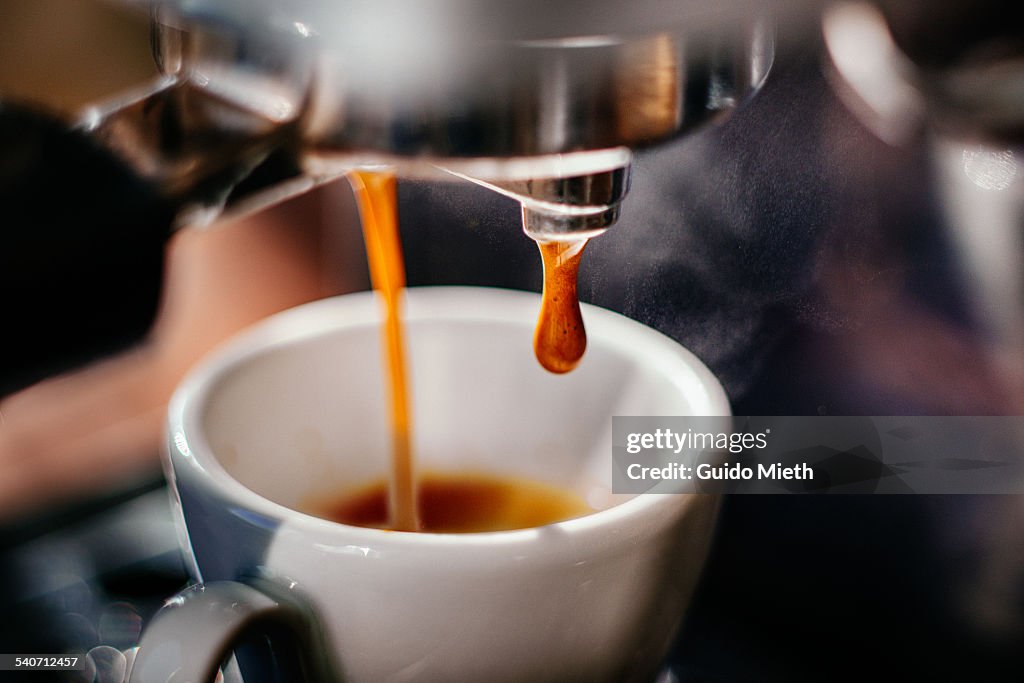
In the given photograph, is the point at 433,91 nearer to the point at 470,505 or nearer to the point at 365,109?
the point at 365,109

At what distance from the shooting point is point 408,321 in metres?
0.33

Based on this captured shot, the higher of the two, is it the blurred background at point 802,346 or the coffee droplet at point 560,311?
the coffee droplet at point 560,311

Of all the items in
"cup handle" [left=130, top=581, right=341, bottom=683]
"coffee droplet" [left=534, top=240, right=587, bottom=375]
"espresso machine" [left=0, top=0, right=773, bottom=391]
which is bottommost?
"cup handle" [left=130, top=581, right=341, bottom=683]

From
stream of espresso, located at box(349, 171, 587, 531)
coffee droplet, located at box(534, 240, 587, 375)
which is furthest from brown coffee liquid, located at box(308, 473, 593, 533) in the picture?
coffee droplet, located at box(534, 240, 587, 375)

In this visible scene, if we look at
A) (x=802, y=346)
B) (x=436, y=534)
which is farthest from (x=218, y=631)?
(x=802, y=346)

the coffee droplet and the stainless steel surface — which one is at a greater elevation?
the stainless steel surface

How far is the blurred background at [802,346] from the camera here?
29cm

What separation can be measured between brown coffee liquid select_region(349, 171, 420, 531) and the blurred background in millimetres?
57

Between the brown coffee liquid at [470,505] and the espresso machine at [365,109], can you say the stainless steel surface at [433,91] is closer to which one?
the espresso machine at [365,109]

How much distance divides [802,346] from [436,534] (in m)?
0.14

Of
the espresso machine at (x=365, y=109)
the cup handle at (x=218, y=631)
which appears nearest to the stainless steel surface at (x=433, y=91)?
the espresso machine at (x=365, y=109)

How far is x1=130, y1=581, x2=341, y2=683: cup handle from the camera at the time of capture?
23 centimetres

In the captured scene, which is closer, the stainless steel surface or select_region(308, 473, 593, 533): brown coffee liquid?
the stainless steel surface

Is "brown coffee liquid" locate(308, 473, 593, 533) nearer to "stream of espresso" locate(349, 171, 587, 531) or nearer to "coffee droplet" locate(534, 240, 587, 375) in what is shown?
"stream of espresso" locate(349, 171, 587, 531)
